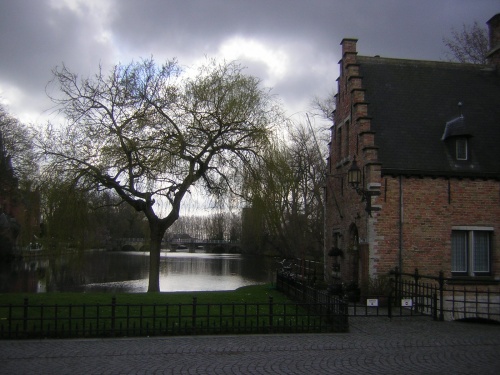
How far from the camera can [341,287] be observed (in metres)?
18.6

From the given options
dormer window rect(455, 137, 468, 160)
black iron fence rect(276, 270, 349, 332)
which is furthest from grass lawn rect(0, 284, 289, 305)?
dormer window rect(455, 137, 468, 160)

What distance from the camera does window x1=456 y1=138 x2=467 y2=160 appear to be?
18.4 meters

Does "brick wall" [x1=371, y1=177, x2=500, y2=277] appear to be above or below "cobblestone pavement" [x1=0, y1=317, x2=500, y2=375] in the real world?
above

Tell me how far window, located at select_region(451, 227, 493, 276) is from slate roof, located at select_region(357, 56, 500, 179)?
203 cm

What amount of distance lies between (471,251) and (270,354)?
11067 millimetres

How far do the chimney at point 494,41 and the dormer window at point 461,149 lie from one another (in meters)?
5.84

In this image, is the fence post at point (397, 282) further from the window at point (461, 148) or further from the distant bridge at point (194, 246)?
the distant bridge at point (194, 246)

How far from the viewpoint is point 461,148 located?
18547mm

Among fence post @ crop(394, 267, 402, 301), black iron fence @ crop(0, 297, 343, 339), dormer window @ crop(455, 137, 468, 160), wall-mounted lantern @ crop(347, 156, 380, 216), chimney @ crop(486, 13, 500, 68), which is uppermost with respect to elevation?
chimney @ crop(486, 13, 500, 68)

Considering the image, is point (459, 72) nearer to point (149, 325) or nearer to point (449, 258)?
point (449, 258)

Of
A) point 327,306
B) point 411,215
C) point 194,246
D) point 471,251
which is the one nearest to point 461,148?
point 411,215

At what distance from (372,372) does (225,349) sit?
2.87 meters

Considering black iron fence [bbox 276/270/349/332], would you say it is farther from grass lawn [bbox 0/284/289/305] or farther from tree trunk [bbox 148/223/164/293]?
tree trunk [bbox 148/223/164/293]

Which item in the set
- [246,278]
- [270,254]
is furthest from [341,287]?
[270,254]
